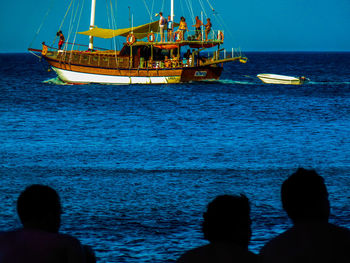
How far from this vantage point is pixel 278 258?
327cm

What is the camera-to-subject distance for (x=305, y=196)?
328 centimetres

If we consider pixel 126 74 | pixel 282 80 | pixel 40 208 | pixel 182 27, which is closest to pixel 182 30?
pixel 182 27

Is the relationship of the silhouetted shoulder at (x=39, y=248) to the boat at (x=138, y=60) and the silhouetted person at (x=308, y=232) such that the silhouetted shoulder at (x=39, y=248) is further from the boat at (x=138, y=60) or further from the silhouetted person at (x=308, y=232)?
the boat at (x=138, y=60)

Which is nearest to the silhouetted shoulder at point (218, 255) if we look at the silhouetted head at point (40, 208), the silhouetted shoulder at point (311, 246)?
the silhouetted shoulder at point (311, 246)

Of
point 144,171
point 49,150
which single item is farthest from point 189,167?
point 49,150

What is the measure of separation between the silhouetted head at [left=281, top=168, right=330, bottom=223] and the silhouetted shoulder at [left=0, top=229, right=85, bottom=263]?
42.4 inches

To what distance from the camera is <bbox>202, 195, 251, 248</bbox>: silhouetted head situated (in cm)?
313

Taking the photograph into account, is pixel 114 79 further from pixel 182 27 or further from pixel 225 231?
pixel 225 231

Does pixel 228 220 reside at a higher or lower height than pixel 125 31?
lower

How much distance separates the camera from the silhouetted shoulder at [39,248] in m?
3.25

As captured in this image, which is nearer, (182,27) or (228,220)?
(228,220)

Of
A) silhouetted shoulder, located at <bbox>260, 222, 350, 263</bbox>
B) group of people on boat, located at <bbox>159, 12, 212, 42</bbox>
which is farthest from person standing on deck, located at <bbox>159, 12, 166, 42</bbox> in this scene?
silhouetted shoulder, located at <bbox>260, 222, 350, 263</bbox>

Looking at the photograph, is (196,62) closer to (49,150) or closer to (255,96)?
(255,96)

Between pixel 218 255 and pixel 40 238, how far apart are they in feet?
2.96
